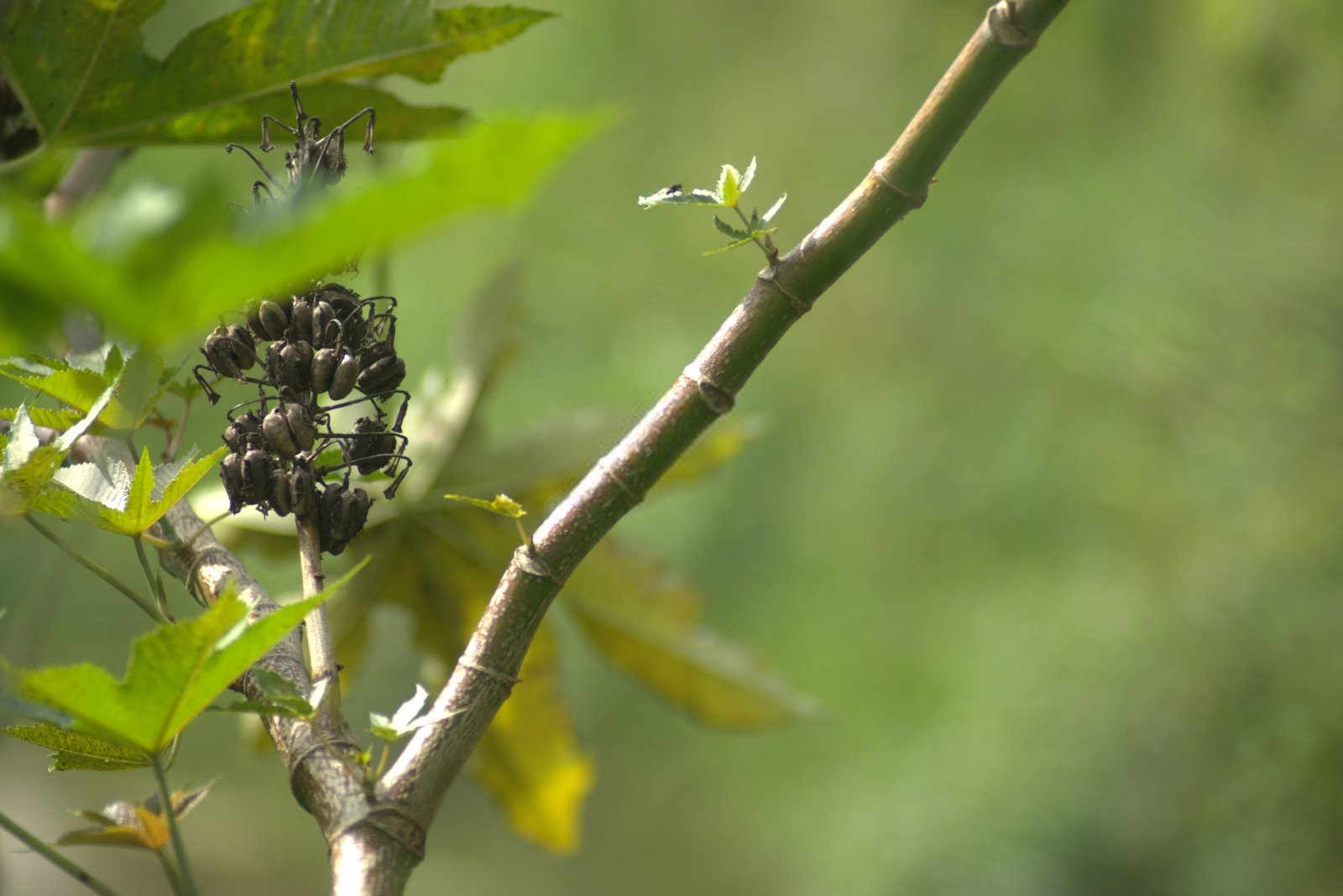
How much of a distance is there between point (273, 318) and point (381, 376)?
20 mm

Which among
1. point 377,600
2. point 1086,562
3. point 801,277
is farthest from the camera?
point 1086,562

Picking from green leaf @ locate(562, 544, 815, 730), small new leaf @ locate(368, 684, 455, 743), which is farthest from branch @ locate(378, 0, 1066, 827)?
green leaf @ locate(562, 544, 815, 730)

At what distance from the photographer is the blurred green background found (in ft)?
2.05

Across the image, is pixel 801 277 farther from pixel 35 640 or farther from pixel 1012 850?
pixel 1012 850

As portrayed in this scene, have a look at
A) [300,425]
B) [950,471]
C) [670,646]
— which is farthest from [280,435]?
[950,471]

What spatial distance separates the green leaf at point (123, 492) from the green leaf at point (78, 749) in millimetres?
34

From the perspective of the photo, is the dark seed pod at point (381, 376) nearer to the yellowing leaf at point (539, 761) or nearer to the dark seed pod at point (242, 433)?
the dark seed pod at point (242, 433)

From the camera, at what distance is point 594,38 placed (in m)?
1.08

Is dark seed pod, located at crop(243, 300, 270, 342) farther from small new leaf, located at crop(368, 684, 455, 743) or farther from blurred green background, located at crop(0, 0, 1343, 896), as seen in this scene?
blurred green background, located at crop(0, 0, 1343, 896)

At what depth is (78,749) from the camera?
0.62 ft

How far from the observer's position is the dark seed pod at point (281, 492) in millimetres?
198

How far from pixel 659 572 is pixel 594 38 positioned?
742mm

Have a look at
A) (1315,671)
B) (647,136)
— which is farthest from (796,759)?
(647,136)

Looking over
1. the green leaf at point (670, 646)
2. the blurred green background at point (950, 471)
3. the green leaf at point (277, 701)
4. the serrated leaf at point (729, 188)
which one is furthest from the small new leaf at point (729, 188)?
the blurred green background at point (950, 471)
